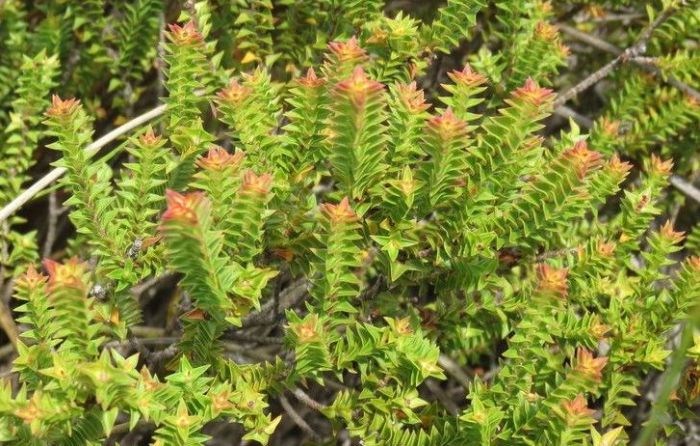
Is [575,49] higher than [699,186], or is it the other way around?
[575,49]

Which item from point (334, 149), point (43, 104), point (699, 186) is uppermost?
point (334, 149)

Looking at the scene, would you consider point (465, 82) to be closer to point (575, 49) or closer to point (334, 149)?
point (334, 149)

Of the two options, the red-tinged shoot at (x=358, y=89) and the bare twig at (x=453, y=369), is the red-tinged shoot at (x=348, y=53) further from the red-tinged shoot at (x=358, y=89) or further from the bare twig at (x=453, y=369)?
the bare twig at (x=453, y=369)

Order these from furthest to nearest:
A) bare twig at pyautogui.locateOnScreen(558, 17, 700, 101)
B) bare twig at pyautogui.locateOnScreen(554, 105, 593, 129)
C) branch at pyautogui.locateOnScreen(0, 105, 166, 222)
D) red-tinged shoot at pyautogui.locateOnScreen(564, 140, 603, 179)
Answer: bare twig at pyautogui.locateOnScreen(554, 105, 593, 129)
bare twig at pyautogui.locateOnScreen(558, 17, 700, 101)
branch at pyautogui.locateOnScreen(0, 105, 166, 222)
red-tinged shoot at pyautogui.locateOnScreen(564, 140, 603, 179)

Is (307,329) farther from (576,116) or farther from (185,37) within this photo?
(576,116)

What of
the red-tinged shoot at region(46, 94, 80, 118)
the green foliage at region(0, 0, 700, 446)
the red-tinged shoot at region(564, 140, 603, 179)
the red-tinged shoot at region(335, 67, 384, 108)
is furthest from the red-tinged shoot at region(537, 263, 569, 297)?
the red-tinged shoot at region(46, 94, 80, 118)

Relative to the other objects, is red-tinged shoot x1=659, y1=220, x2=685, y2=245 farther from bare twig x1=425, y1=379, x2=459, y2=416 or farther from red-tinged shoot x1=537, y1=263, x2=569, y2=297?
bare twig x1=425, y1=379, x2=459, y2=416

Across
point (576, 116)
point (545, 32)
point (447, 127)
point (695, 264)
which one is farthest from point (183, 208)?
point (576, 116)

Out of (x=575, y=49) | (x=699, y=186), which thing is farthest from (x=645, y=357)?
(x=575, y=49)
